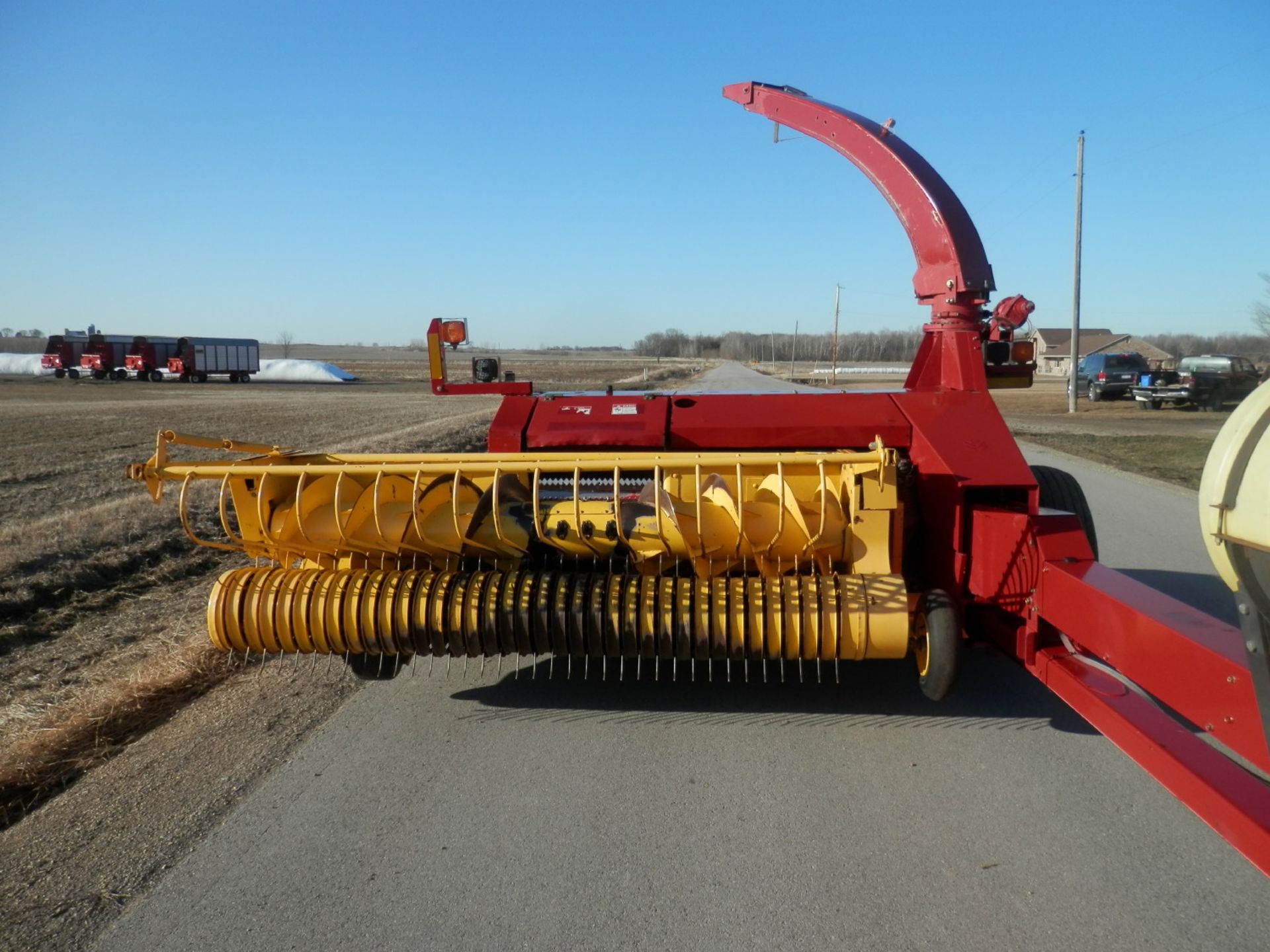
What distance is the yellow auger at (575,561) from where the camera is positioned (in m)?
3.90

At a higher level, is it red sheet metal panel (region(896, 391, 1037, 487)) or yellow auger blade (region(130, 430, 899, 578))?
red sheet metal panel (region(896, 391, 1037, 487))

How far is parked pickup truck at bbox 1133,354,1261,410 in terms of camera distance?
28.5 meters

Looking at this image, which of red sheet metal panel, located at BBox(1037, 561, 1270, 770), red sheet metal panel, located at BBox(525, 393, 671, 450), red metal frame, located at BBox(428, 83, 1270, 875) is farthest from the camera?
red sheet metal panel, located at BBox(525, 393, 671, 450)

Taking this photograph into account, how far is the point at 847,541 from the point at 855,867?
4.73 ft

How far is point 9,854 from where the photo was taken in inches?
124

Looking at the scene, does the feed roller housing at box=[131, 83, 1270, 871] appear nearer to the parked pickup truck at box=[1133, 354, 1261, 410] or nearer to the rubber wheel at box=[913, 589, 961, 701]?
the rubber wheel at box=[913, 589, 961, 701]

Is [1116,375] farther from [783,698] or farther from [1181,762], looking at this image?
[1181,762]

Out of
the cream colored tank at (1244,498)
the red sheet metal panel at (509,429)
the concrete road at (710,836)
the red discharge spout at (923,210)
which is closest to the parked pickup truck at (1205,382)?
the red discharge spout at (923,210)

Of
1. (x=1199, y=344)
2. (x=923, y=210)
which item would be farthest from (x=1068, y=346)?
(x=923, y=210)

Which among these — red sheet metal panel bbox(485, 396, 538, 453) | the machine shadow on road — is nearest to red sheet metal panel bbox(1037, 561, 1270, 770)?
the machine shadow on road

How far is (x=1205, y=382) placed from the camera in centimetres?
2853

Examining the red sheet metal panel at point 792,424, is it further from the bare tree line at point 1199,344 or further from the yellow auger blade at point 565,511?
the bare tree line at point 1199,344

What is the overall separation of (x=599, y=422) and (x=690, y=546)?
1.15 metres

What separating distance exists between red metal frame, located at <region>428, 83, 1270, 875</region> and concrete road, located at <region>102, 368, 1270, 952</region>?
1.64ft
